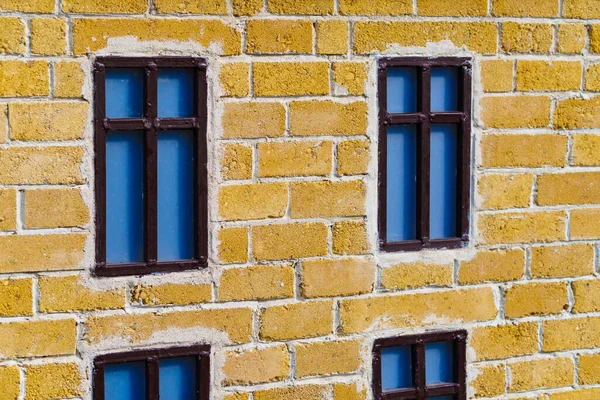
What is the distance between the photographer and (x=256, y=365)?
3244 millimetres

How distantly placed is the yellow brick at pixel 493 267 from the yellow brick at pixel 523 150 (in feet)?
1.10

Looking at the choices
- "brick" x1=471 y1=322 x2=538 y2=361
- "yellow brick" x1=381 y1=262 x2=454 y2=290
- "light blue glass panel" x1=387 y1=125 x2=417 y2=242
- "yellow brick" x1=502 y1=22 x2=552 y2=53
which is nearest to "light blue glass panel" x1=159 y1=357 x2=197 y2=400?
"yellow brick" x1=381 y1=262 x2=454 y2=290

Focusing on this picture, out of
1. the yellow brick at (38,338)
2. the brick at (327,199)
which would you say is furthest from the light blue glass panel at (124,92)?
the yellow brick at (38,338)

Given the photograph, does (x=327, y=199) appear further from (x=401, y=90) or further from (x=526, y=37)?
(x=526, y=37)

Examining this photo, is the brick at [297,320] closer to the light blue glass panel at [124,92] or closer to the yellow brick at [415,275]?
the yellow brick at [415,275]

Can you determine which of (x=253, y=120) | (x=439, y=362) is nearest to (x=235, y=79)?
(x=253, y=120)

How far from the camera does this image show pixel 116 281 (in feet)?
10.1

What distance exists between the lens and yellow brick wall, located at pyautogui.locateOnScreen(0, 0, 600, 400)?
299 centimetres

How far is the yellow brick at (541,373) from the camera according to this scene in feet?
11.7

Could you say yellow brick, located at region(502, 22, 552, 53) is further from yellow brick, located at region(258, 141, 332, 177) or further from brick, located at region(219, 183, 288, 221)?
brick, located at region(219, 183, 288, 221)

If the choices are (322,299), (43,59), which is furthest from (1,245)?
(322,299)

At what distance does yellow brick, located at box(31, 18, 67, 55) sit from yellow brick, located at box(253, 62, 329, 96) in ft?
2.12

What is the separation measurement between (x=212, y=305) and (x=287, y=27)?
993 mm

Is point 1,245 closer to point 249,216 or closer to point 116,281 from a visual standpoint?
point 116,281
